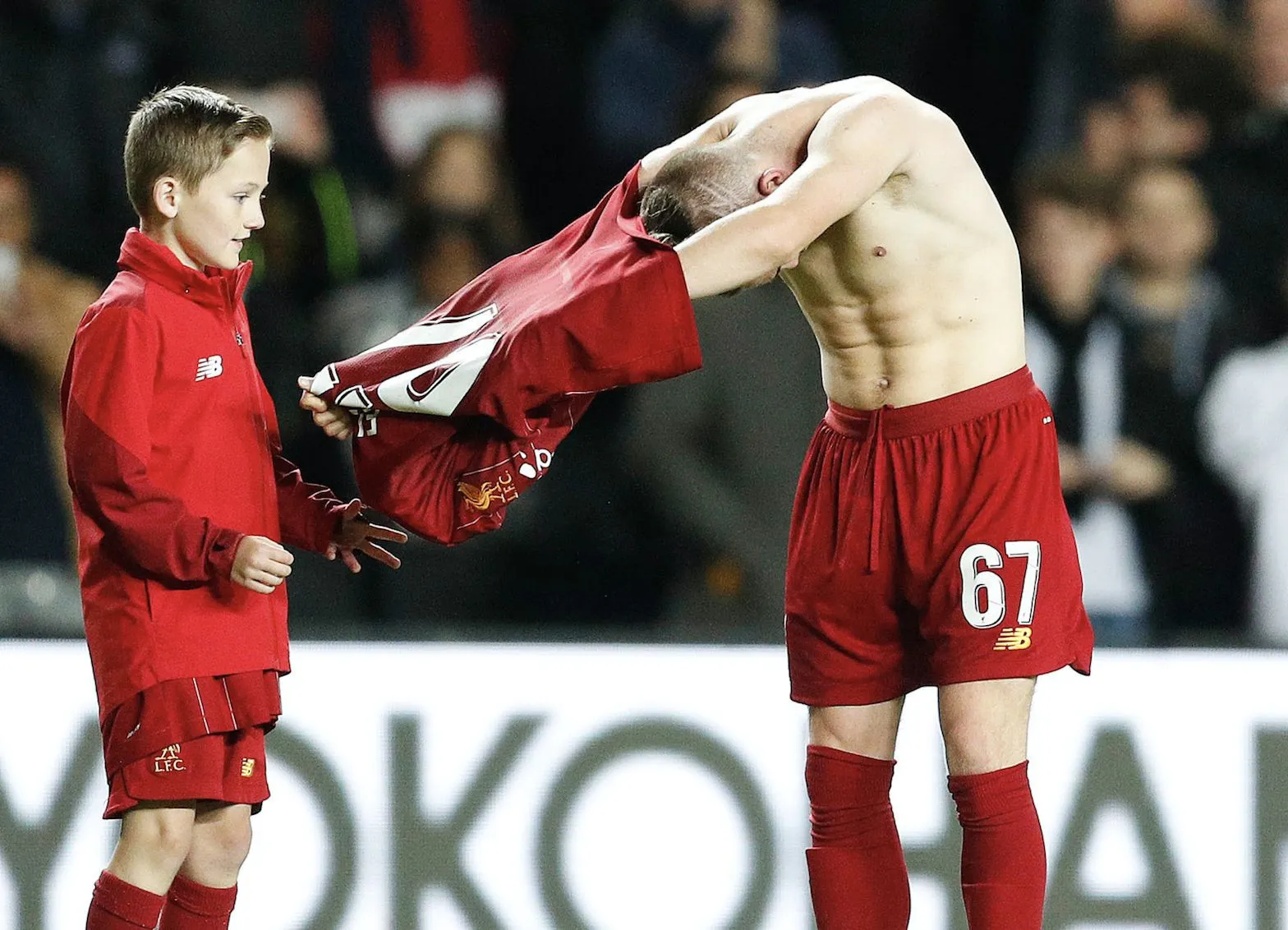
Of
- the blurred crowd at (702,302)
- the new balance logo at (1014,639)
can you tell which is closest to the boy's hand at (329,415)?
the new balance logo at (1014,639)

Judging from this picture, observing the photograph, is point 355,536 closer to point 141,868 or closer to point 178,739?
point 178,739

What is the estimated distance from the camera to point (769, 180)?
8.87ft

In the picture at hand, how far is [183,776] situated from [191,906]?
0.23 m

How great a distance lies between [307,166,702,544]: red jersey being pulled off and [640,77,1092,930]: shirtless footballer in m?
0.12

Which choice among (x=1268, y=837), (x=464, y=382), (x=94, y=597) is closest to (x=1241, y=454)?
(x=1268, y=837)

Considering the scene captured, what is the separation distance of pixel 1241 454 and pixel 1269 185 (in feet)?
2.27

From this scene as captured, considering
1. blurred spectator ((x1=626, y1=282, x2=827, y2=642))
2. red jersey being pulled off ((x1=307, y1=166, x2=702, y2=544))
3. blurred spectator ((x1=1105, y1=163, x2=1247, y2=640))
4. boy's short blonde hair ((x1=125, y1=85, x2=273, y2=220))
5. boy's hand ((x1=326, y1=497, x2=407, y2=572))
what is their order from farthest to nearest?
blurred spectator ((x1=1105, y1=163, x2=1247, y2=640)) < blurred spectator ((x1=626, y1=282, x2=827, y2=642)) < boy's hand ((x1=326, y1=497, x2=407, y2=572)) < boy's short blonde hair ((x1=125, y1=85, x2=273, y2=220)) < red jersey being pulled off ((x1=307, y1=166, x2=702, y2=544))

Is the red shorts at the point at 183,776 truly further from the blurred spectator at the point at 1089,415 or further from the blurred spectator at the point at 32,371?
the blurred spectator at the point at 1089,415

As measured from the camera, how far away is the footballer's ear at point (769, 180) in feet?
8.84

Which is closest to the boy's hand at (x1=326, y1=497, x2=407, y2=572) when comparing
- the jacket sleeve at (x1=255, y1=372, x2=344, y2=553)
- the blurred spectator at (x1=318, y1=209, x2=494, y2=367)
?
the jacket sleeve at (x1=255, y1=372, x2=344, y2=553)

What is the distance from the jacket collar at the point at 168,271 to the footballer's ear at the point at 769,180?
2.50 feet

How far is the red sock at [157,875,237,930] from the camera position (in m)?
2.74

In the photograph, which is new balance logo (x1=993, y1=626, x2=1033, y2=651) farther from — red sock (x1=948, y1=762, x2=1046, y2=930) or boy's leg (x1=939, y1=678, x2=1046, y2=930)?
red sock (x1=948, y1=762, x2=1046, y2=930)

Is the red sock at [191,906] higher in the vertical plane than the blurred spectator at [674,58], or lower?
lower
